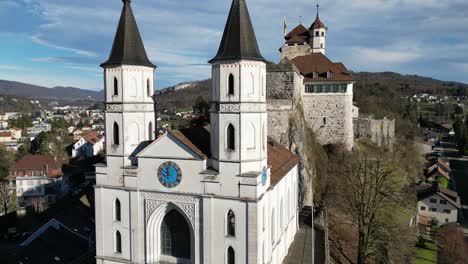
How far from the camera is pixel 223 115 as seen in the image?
61.2 feet

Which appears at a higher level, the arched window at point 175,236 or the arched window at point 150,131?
the arched window at point 150,131

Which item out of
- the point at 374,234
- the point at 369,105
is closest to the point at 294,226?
the point at 374,234

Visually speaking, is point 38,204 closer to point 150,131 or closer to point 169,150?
point 150,131

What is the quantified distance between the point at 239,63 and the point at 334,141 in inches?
1124

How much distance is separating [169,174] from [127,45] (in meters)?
7.72

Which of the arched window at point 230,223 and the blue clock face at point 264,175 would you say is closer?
the arched window at point 230,223

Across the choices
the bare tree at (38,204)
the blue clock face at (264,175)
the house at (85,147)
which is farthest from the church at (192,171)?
the house at (85,147)

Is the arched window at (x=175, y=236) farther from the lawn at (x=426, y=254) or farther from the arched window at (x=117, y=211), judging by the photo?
the lawn at (x=426, y=254)

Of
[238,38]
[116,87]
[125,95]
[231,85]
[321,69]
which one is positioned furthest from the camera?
[321,69]

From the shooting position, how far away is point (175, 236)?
819 inches

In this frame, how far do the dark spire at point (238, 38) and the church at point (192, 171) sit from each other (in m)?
0.05

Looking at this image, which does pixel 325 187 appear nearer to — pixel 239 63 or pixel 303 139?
pixel 303 139

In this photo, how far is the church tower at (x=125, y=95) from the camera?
21.0 meters

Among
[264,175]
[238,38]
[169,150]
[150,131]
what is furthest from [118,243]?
[238,38]
